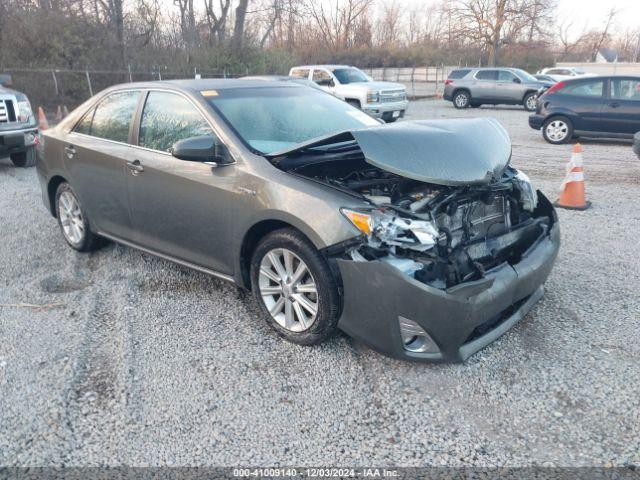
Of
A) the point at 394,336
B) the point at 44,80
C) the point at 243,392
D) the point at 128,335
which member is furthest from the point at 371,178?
the point at 44,80

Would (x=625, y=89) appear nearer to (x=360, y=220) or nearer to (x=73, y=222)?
(x=360, y=220)

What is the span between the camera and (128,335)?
12.1ft

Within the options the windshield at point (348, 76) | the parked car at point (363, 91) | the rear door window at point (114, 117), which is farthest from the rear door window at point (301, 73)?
the rear door window at point (114, 117)

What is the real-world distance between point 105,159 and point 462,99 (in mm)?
21250

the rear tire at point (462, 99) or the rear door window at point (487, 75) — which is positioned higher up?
the rear door window at point (487, 75)

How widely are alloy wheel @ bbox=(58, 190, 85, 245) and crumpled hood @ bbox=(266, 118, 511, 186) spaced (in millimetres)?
2526

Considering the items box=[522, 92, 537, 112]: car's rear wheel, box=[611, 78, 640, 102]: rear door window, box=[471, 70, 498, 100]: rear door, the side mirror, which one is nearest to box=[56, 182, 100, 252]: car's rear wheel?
the side mirror

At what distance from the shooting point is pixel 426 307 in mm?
2865

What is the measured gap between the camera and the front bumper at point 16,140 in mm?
9180

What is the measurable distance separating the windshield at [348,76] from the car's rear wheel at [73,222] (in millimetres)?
13220

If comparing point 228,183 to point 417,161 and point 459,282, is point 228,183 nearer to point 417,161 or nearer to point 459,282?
point 417,161

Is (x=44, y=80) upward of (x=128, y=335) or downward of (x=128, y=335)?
upward

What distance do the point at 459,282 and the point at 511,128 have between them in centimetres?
1435

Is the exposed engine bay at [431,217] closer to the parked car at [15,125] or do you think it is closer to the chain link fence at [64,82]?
the parked car at [15,125]
